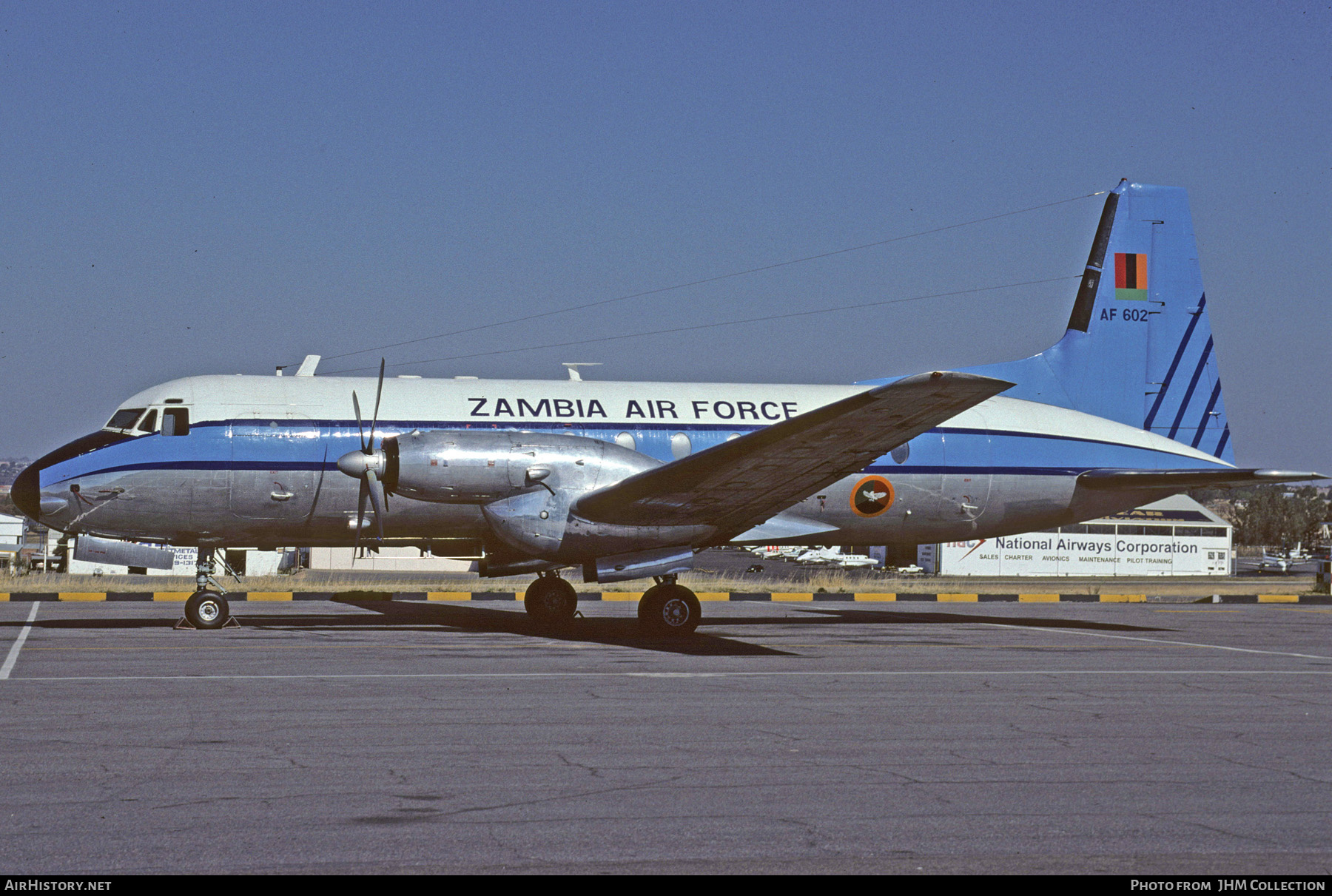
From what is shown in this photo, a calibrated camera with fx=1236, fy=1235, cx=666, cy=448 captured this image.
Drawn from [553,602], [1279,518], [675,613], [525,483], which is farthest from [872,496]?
[1279,518]

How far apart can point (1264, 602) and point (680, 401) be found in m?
20.9

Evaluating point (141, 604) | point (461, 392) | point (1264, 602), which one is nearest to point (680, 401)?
point (461, 392)

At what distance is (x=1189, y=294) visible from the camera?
82.0ft

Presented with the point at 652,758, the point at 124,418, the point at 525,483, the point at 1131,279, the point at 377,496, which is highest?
the point at 1131,279

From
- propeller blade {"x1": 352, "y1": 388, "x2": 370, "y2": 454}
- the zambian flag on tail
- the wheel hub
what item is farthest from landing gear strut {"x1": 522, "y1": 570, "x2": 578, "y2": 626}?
the zambian flag on tail

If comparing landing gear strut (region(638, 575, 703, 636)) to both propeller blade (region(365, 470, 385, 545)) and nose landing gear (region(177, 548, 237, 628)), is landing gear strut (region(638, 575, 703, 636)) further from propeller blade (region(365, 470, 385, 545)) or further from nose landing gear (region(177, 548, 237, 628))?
nose landing gear (region(177, 548, 237, 628))

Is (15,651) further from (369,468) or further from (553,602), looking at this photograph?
(553,602)

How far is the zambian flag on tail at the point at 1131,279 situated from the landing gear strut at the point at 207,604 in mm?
17815

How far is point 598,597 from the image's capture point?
3155 cm

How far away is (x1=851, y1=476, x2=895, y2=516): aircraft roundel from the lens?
2203cm

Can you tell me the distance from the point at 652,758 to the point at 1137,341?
1868cm

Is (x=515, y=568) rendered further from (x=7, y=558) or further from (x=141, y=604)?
(x=7, y=558)

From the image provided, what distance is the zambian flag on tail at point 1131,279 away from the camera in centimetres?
2473

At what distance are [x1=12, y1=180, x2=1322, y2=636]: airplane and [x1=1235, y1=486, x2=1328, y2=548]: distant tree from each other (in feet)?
390
